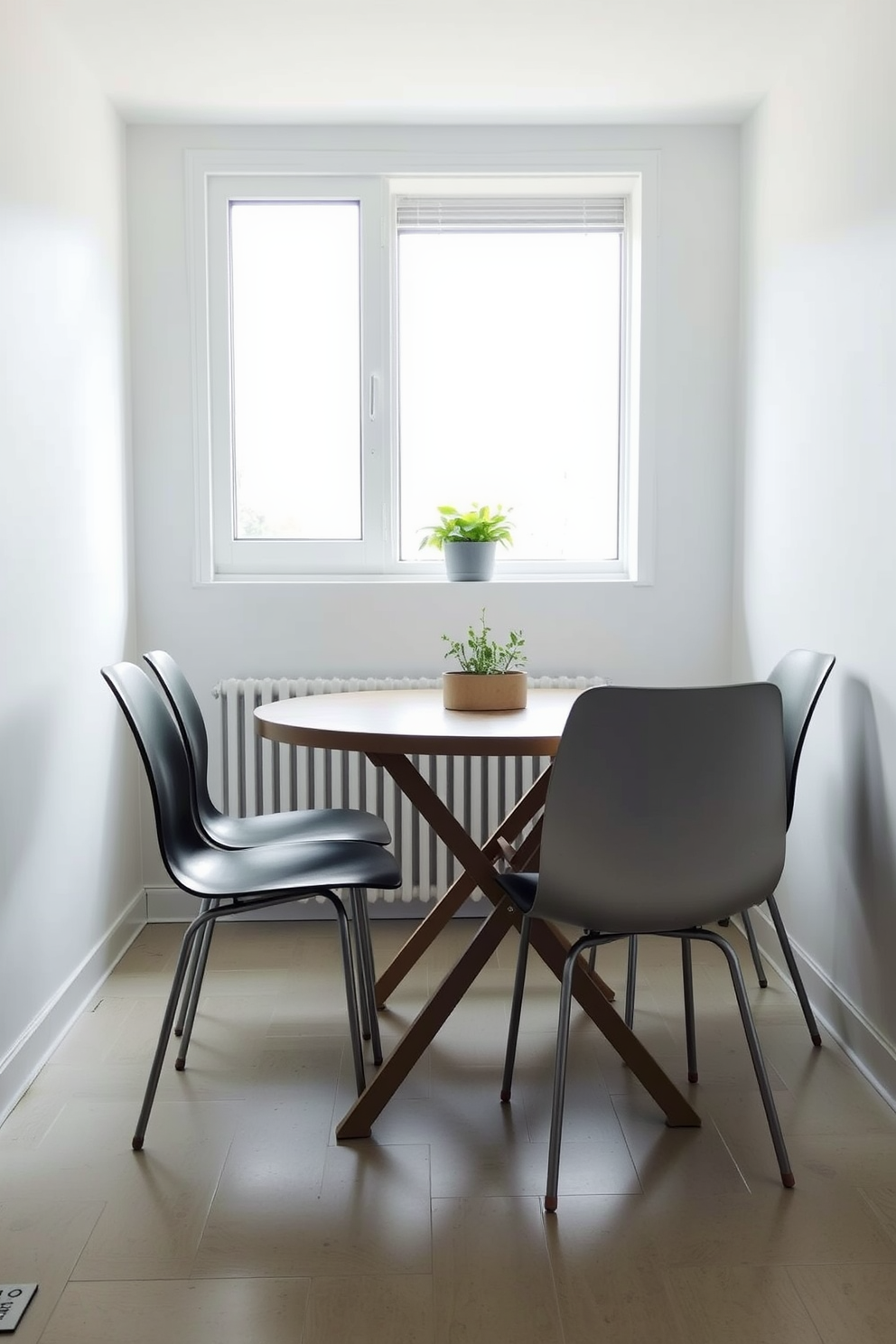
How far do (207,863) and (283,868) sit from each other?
0.56 ft

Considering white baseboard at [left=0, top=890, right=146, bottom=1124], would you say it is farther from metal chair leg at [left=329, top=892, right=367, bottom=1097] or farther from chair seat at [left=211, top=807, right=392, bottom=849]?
metal chair leg at [left=329, top=892, right=367, bottom=1097]

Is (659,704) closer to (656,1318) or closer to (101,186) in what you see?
(656,1318)

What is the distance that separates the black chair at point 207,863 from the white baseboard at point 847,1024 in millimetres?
1100

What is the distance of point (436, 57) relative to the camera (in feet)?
10.1

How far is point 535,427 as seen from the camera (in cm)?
387

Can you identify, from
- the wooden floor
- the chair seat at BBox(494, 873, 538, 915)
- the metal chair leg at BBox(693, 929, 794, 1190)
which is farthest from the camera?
the chair seat at BBox(494, 873, 538, 915)

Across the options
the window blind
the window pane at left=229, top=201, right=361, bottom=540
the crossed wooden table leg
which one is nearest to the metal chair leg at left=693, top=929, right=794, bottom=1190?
the crossed wooden table leg

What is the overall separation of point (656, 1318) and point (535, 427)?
2.82 meters

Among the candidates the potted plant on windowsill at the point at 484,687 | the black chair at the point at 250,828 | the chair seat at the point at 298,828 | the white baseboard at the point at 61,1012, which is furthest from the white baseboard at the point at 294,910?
the potted plant on windowsill at the point at 484,687

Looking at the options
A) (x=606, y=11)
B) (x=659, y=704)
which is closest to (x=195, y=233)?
(x=606, y=11)

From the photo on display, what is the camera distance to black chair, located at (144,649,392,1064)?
2.57 metres

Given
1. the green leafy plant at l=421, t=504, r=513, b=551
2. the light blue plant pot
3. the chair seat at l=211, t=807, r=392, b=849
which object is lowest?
the chair seat at l=211, t=807, r=392, b=849

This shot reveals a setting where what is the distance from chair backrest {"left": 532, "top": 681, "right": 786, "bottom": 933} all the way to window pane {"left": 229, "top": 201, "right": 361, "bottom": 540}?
6.94ft

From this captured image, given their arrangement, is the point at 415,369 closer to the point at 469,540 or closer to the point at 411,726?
the point at 469,540
